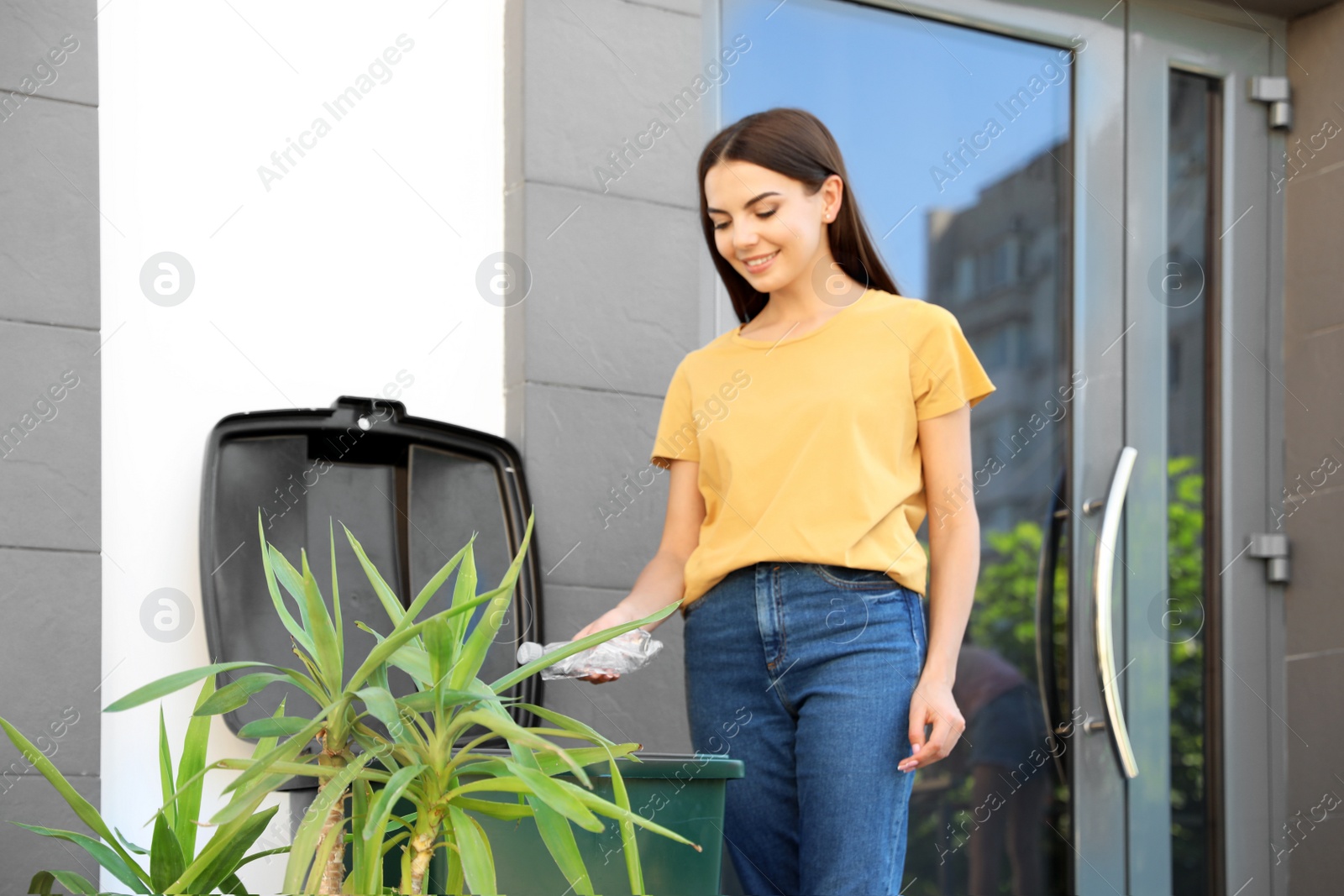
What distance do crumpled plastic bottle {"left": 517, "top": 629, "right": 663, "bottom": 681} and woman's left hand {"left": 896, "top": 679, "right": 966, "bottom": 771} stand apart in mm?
353

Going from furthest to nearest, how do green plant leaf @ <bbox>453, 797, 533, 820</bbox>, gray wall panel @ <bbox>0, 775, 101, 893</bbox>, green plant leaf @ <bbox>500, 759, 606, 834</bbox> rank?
gray wall panel @ <bbox>0, 775, 101, 893</bbox>
green plant leaf @ <bbox>453, 797, 533, 820</bbox>
green plant leaf @ <bbox>500, 759, 606, 834</bbox>

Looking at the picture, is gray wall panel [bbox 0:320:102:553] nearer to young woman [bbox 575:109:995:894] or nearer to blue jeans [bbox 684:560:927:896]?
young woman [bbox 575:109:995:894]

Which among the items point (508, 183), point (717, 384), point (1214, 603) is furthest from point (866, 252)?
point (1214, 603)

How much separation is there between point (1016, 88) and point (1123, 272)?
0.45m

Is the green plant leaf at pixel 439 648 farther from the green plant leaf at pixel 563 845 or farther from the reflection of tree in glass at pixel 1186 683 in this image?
the reflection of tree in glass at pixel 1186 683

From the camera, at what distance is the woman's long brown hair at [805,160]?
209 cm

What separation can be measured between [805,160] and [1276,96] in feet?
5.33

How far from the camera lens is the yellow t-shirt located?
1961mm

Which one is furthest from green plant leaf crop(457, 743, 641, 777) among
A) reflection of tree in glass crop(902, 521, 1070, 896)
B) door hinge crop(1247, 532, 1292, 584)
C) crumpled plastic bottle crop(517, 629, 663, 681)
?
door hinge crop(1247, 532, 1292, 584)

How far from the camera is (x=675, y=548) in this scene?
7.22 feet

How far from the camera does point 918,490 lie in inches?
80.0

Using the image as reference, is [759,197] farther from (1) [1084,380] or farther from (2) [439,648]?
(1) [1084,380]

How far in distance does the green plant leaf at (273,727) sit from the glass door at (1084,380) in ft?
5.95

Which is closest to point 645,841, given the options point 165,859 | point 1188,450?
point 165,859
